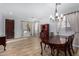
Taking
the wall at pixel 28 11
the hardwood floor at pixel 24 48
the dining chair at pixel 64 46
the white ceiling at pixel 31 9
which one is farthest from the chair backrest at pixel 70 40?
the white ceiling at pixel 31 9

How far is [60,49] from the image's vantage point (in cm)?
200

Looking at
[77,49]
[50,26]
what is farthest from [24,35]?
[77,49]

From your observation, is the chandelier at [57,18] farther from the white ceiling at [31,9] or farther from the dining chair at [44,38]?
the dining chair at [44,38]

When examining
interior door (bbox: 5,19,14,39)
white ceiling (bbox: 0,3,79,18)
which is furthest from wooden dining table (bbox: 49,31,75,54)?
interior door (bbox: 5,19,14,39)

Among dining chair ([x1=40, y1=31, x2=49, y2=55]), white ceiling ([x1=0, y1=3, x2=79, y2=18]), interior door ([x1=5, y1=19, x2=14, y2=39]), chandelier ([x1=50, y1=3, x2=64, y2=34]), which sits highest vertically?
white ceiling ([x1=0, y1=3, x2=79, y2=18])

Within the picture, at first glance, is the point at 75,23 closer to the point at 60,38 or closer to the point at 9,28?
the point at 60,38

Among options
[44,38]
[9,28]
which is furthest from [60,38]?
[9,28]

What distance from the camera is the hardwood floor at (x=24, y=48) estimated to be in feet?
6.48

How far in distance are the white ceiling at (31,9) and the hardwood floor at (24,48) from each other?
504 millimetres

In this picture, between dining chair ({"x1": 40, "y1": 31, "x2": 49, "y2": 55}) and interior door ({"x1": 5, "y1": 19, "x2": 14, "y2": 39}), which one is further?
dining chair ({"x1": 40, "y1": 31, "x2": 49, "y2": 55})

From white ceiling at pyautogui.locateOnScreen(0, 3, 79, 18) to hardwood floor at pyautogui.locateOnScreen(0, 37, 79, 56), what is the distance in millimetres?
504

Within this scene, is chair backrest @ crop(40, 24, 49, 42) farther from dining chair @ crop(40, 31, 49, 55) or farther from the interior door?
the interior door

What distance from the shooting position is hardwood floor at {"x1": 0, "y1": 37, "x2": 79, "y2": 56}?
198 cm

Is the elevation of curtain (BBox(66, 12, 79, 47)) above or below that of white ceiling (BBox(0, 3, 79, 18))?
below
